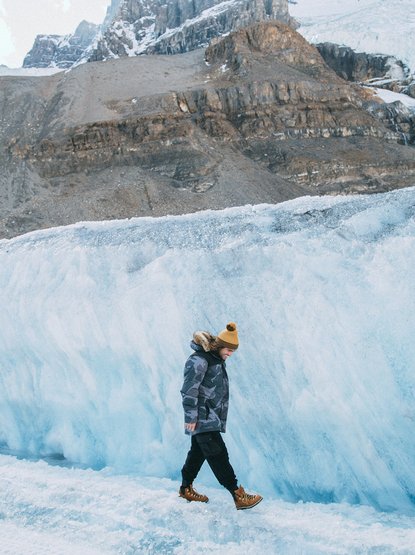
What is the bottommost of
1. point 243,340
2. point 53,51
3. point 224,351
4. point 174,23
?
point 243,340

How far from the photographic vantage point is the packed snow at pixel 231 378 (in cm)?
329

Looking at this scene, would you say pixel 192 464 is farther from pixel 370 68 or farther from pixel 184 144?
pixel 370 68

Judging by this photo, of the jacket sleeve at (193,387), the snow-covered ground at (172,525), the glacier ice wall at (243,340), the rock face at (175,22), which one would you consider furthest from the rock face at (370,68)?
the snow-covered ground at (172,525)

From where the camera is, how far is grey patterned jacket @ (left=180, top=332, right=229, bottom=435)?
3354 millimetres

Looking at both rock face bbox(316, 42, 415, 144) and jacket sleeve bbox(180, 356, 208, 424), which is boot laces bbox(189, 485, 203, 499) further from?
rock face bbox(316, 42, 415, 144)

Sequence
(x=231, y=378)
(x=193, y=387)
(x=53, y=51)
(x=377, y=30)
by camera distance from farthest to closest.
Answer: (x=53, y=51), (x=377, y=30), (x=231, y=378), (x=193, y=387)

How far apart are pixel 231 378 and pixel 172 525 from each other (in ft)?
4.85

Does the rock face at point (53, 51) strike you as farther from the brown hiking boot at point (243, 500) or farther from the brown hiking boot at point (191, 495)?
the brown hiking boot at point (243, 500)

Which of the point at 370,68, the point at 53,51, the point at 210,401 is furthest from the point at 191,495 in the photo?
the point at 53,51

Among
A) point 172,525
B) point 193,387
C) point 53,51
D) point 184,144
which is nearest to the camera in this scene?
point 172,525

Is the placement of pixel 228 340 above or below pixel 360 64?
below

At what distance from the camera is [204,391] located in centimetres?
344

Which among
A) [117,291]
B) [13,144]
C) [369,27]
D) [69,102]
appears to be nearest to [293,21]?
[369,27]

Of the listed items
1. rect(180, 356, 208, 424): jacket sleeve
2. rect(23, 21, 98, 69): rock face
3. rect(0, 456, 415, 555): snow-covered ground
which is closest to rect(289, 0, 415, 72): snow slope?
rect(180, 356, 208, 424): jacket sleeve
